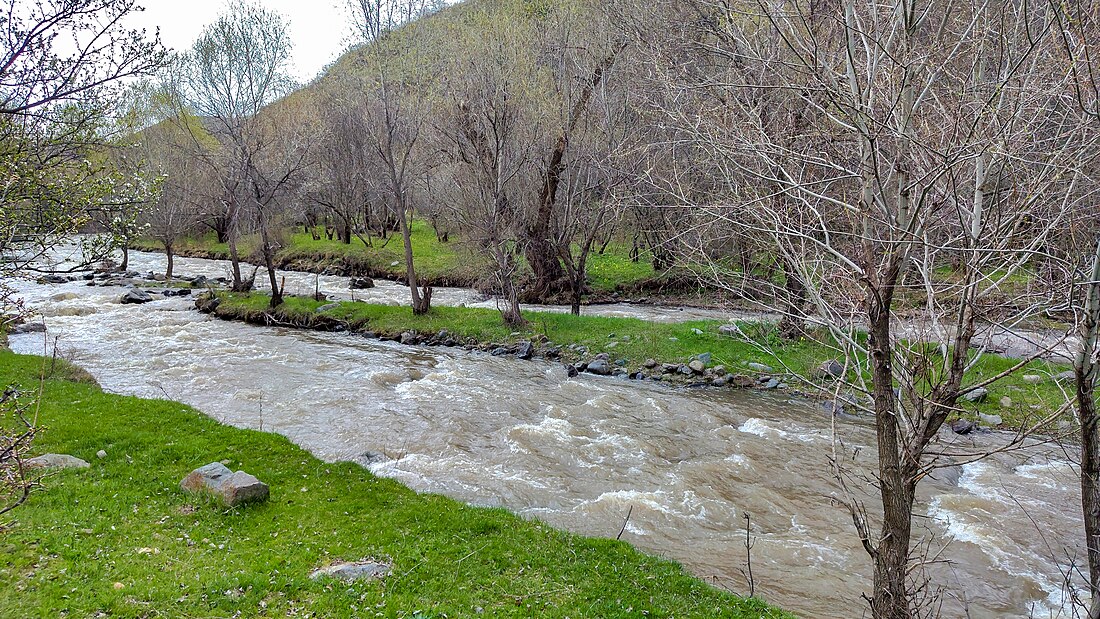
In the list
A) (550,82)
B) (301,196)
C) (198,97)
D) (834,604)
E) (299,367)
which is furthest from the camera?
(301,196)

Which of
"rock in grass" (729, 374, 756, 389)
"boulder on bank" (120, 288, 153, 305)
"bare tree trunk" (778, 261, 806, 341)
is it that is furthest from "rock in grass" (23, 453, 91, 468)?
"boulder on bank" (120, 288, 153, 305)

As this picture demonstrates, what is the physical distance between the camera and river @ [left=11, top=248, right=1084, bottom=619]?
861 cm

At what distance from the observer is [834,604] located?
767 cm

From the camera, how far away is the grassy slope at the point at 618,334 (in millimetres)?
14867

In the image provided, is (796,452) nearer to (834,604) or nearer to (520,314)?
(834,604)

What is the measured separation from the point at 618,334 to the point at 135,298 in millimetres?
22434

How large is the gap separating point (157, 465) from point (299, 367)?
8.61 meters

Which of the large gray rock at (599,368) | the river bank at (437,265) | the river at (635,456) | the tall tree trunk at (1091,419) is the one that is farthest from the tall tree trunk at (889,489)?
the river bank at (437,265)

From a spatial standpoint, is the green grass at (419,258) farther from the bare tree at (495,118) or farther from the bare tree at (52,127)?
the bare tree at (52,127)

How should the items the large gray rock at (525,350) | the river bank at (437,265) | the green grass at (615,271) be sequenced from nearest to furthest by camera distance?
the large gray rock at (525,350)
the river bank at (437,265)
the green grass at (615,271)

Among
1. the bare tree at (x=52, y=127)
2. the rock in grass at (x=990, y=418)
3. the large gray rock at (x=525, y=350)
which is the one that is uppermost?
the bare tree at (x=52, y=127)

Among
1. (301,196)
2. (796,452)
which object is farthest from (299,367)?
(301,196)

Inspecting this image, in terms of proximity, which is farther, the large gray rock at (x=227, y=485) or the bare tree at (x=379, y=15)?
the bare tree at (x=379, y=15)

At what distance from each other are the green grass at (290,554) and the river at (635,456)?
1.05 meters
